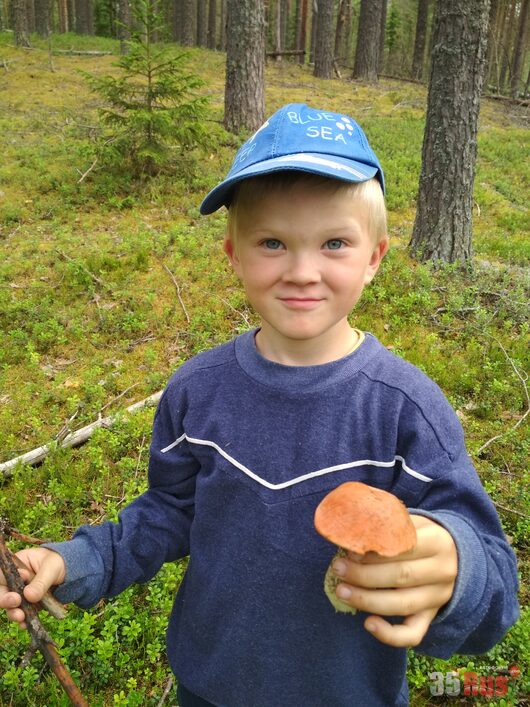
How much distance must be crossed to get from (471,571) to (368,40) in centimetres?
2676

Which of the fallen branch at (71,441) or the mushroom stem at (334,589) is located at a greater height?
the mushroom stem at (334,589)

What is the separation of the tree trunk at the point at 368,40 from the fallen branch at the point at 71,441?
23302 millimetres

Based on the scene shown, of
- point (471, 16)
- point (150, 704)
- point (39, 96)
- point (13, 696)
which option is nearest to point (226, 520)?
point (150, 704)

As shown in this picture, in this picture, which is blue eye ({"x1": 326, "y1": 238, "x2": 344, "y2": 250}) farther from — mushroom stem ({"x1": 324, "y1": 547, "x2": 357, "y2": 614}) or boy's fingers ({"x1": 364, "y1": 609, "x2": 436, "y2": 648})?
boy's fingers ({"x1": 364, "y1": 609, "x2": 436, "y2": 648})

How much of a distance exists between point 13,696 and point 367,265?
2820 millimetres

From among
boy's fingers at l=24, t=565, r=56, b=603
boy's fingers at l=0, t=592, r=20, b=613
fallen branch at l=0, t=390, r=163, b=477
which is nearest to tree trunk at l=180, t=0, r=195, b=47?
fallen branch at l=0, t=390, r=163, b=477

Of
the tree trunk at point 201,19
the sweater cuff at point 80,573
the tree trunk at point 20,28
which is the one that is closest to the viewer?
the sweater cuff at point 80,573

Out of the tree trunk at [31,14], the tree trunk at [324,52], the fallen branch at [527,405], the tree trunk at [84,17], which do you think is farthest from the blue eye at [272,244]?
the tree trunk at [31,14]

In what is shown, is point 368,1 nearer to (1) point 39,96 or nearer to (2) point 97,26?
(1) point 39,96

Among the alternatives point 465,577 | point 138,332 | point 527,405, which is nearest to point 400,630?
point 465,577

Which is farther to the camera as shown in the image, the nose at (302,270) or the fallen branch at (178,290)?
the fallen branch at (178,290)

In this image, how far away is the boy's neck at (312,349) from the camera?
5.61 ft

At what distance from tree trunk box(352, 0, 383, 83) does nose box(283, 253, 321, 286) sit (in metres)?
24.9

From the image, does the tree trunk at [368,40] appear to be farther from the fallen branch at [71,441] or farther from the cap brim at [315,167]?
the cap brim at [315,167]
